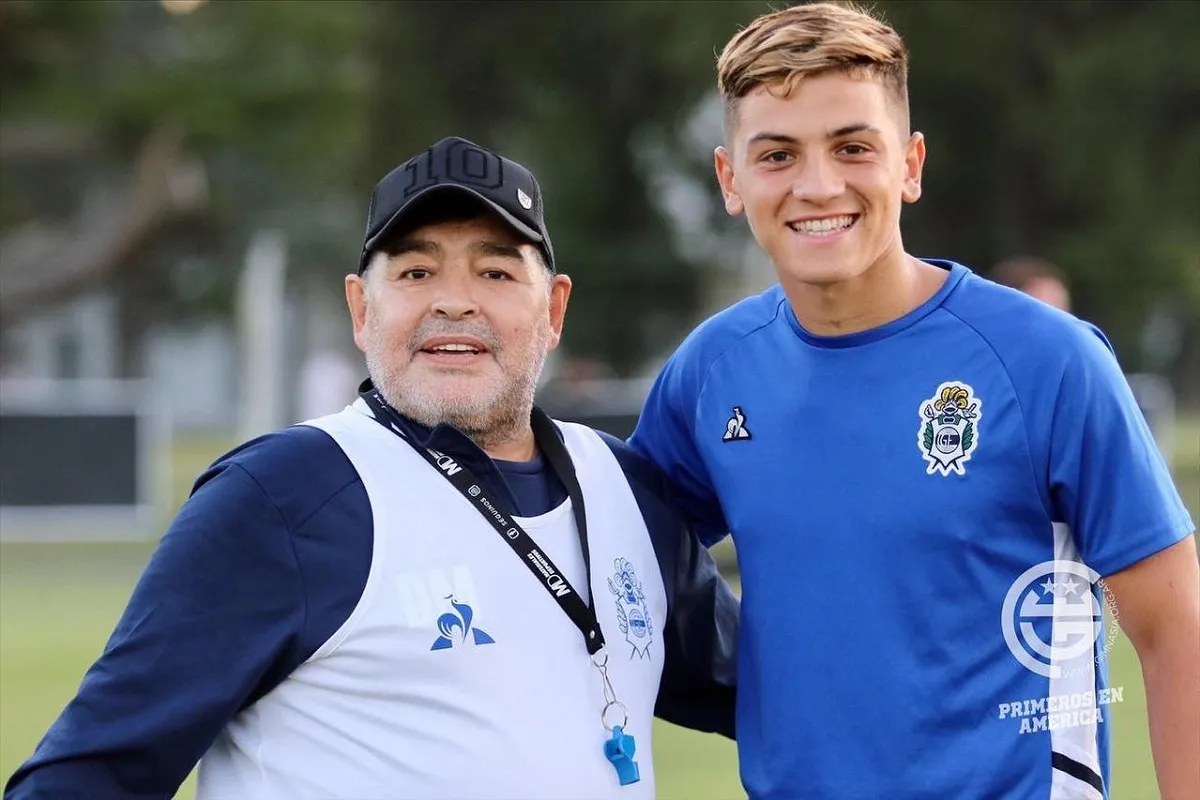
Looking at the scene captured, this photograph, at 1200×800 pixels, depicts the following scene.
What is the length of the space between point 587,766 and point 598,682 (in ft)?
0.49

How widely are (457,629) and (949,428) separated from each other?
91cm

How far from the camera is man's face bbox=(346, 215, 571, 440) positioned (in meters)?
3.18

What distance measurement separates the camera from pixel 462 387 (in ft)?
10.4

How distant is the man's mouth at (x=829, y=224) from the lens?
3.06m

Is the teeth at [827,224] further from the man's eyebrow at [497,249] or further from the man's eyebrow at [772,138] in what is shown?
the man's eyebrow at [497,249]

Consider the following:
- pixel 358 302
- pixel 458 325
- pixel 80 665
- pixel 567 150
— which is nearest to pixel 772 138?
pixel 458 325

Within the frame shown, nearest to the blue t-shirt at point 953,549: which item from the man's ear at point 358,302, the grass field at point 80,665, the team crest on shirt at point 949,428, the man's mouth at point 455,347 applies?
the team crest on shirt at point 949,428

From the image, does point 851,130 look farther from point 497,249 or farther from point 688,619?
point 688,619

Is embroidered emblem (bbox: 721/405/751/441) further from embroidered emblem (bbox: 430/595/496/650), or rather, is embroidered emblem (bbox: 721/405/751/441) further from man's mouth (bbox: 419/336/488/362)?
embroidered emblem (bbox: 430/595/496/650)

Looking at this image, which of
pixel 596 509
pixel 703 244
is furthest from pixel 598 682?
pixel 703 244

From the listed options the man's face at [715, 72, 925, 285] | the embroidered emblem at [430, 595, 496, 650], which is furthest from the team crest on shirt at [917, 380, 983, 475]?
the embroidered emblem at [430, 595, 496, 650]

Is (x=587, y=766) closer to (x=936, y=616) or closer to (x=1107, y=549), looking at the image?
(x=936, y=616)

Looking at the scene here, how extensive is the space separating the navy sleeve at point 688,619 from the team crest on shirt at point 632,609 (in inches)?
5.5

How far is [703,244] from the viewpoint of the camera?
32875 mm
